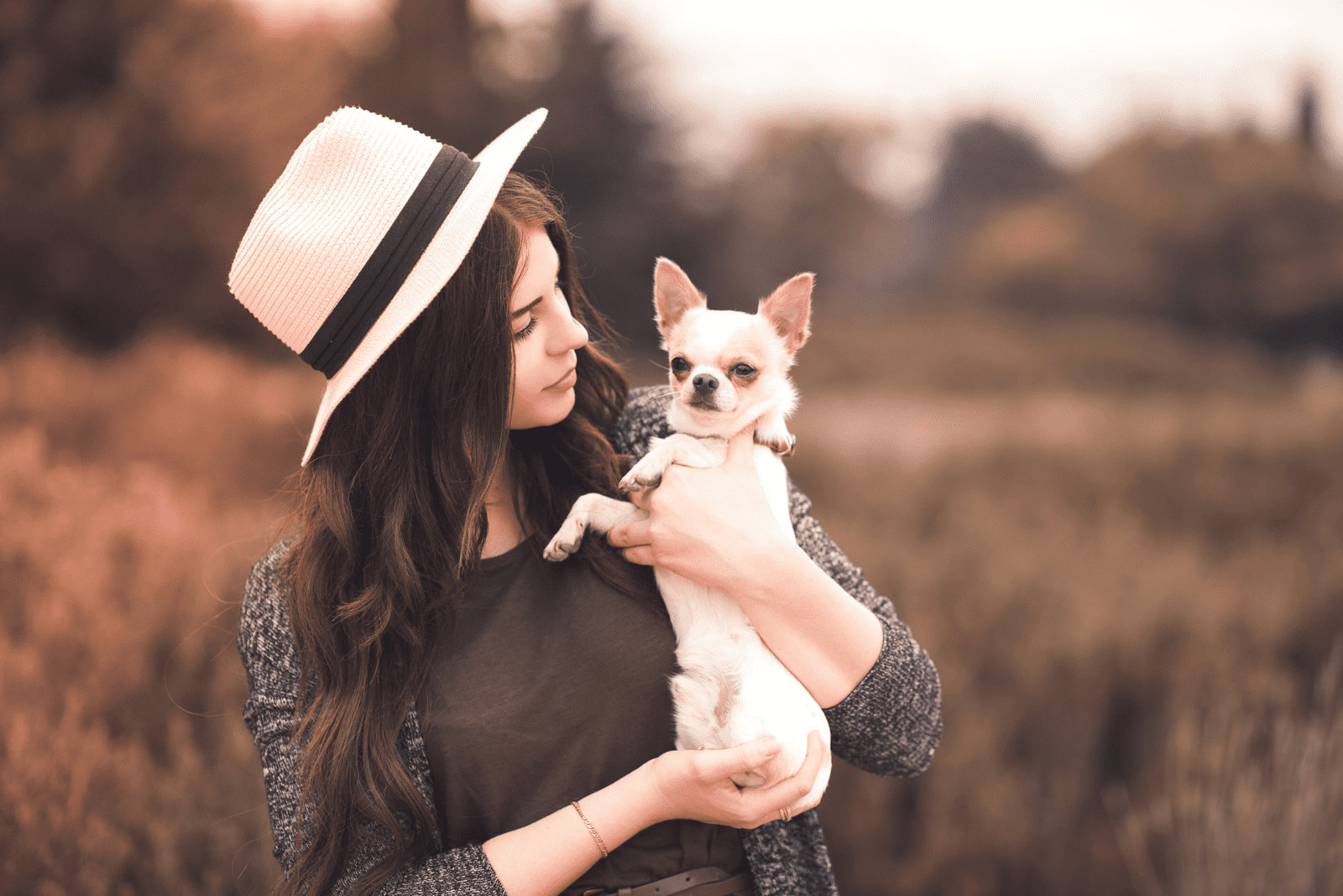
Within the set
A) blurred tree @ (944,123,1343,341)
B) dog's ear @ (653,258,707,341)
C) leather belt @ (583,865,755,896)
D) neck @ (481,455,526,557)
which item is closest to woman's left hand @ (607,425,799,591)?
neck @ (481,455,526,557)

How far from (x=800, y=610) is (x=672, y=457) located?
46 cm

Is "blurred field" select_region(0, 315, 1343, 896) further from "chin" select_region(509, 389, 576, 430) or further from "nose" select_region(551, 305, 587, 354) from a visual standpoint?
"nose" select_region(551, 305, 587, 354)

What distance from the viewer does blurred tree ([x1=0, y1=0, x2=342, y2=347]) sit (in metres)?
7.45

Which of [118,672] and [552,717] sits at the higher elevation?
[552,717]

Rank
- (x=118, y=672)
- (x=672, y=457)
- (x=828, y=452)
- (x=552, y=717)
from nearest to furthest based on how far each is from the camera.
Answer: (x=552, y=717), (x=672, y=457), (x=118, y=672), (x=828, y=452)

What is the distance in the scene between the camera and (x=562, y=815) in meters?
1.53

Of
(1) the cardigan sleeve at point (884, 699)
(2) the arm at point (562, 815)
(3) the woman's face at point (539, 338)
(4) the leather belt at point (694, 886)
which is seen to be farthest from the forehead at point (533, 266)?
(4) the leather belt at point (694, 886)

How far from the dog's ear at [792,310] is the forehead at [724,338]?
1.6 inches

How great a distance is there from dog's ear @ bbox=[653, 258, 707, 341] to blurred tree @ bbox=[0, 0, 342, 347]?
7.91 metres

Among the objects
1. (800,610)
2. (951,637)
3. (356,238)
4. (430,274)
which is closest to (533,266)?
(430,274)

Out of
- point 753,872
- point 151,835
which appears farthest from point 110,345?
point 753,872

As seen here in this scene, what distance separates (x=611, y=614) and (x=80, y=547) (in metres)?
3.34

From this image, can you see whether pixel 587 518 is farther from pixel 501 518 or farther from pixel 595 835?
pixel 595 835

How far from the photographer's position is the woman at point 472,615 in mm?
1545
